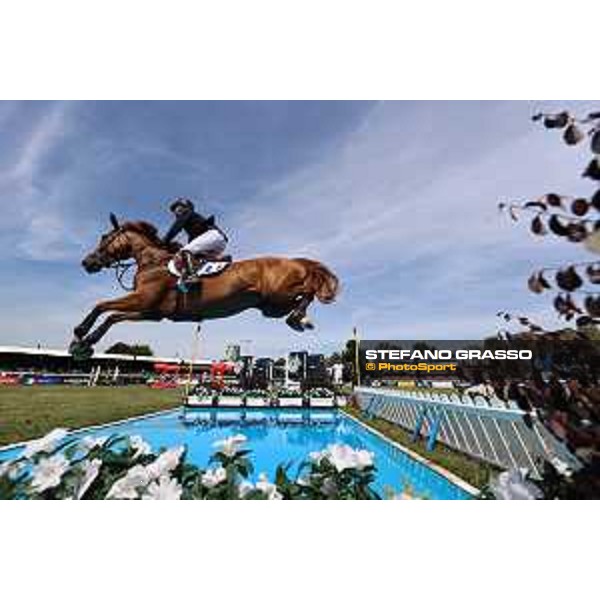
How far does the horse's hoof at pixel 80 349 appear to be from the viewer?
16.2ft

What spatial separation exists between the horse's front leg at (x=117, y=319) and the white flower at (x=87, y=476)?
7.32ft

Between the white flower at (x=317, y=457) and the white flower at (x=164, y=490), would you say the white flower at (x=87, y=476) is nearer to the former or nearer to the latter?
the white flower at (x=164, y=490)

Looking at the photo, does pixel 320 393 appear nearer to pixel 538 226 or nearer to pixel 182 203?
pixel 182 203

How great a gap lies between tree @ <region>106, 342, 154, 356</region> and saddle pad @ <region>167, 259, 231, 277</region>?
86 cm

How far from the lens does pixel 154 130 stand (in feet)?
14.4

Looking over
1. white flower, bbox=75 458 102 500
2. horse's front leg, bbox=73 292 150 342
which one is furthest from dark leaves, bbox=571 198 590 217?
horse's front leg, bbox=73 292 150 342

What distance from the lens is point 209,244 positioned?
4.73 m

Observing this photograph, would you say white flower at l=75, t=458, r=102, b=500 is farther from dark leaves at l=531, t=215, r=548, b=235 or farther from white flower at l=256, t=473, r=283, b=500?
dark leaves at l=531, t=215, r=548, b=235

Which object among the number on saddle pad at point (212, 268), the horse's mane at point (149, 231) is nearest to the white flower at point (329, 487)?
the number on saddle pad at point (212, 268)

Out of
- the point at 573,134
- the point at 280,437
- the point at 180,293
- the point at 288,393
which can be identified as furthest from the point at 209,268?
the point at 288,393

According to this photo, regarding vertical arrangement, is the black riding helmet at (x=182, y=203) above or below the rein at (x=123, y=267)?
above
